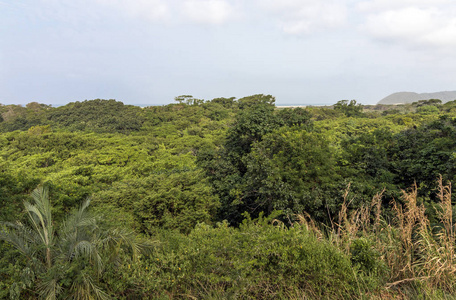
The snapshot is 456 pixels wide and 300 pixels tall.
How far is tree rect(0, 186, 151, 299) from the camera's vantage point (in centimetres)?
303

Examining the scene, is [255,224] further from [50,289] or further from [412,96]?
[412,96]

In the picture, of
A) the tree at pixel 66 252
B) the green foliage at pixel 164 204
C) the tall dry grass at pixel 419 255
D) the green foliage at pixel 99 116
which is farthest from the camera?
the green foliage at pixel 99 116

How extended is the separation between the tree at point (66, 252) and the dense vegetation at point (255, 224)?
2 centimetres

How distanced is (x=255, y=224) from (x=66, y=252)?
10.4 ft

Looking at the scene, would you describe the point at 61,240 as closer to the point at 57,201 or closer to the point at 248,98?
the point at 57,201

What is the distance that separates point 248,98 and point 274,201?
56490 mm

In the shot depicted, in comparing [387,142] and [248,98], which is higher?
[248,98]

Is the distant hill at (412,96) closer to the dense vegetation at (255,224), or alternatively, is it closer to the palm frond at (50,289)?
the dense vegetation at (255,224)

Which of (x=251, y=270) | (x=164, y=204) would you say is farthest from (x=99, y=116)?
(x=251, y=270)

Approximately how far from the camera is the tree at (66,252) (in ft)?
9.93

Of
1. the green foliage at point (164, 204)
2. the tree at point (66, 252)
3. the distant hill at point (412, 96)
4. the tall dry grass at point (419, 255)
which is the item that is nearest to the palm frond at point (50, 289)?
the tree at point (66, 252)

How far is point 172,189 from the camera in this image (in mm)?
7996

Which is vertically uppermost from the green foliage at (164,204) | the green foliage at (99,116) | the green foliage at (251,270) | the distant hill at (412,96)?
the distant hill at (412,96)

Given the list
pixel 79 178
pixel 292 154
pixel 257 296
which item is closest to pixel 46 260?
pixel 257 296
